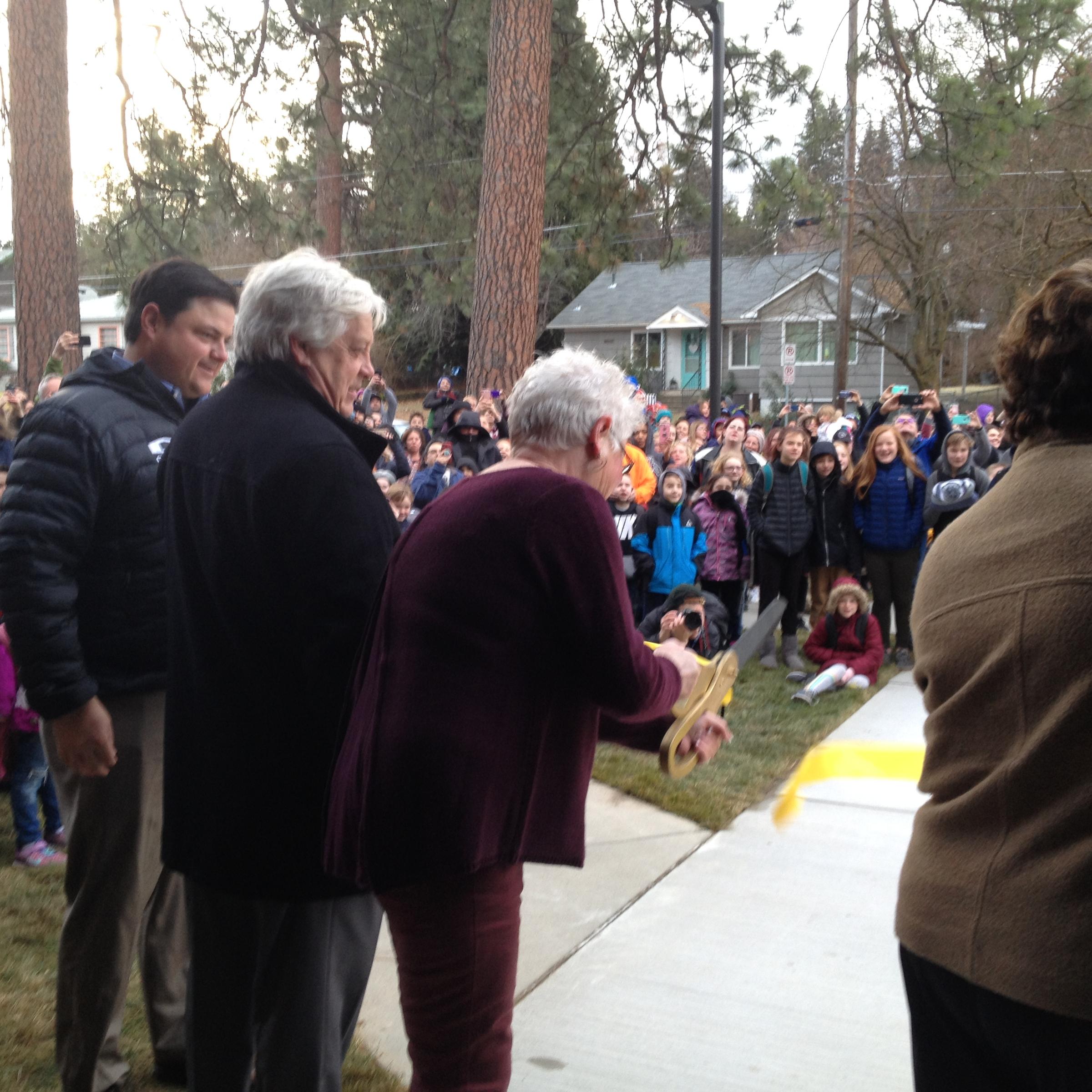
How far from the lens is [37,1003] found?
3.52 meters

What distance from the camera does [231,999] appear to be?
2.28 metres

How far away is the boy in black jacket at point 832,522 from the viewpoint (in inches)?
368

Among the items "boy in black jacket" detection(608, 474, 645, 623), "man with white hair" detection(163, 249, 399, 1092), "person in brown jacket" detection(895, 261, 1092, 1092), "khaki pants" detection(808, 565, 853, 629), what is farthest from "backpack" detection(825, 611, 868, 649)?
"person in brown jacket" detection(895, 261, 1092, 1092)

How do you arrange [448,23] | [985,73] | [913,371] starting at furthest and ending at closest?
[913,371] < [448,23] < [985,73]

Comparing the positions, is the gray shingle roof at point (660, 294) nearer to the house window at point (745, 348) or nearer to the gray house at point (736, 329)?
the gray house at point (736, 329)

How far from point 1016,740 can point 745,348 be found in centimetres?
4729

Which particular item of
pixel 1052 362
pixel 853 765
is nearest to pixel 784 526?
pixel 853 765

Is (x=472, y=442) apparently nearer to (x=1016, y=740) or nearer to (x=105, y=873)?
(x=105, y=873)

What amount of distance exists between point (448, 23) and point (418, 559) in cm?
1236

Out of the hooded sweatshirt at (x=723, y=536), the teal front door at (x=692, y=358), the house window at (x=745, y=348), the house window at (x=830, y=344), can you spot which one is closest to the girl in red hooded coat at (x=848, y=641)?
the hooded sweatshirt at (x=723, y=536)

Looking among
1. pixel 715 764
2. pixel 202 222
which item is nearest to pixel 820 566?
pixel 715 764

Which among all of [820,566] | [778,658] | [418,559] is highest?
[418,559]

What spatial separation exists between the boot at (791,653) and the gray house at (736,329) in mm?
32213

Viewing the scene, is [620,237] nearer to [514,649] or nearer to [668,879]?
[668,879]
